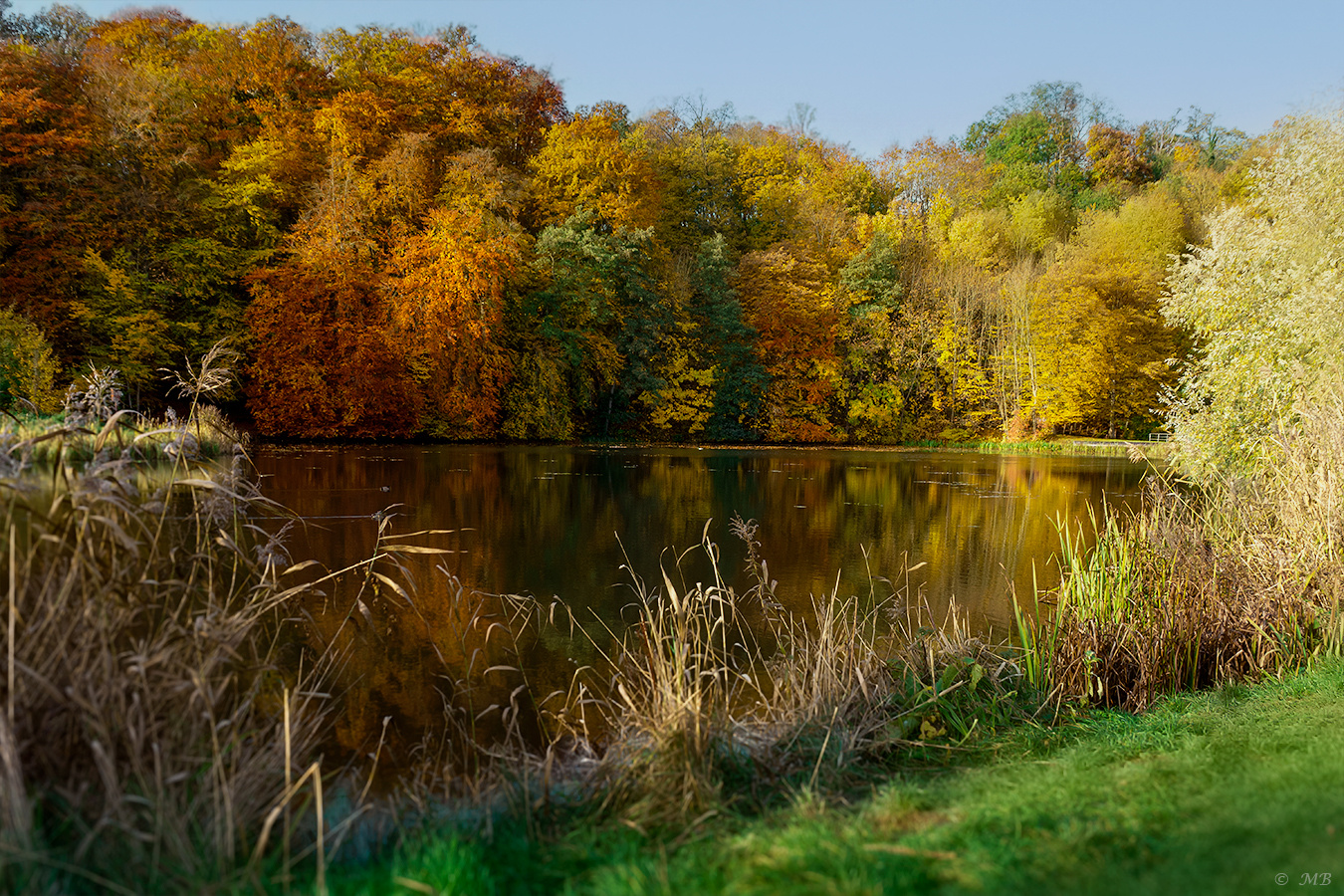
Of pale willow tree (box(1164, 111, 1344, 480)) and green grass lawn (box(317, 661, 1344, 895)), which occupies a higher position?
pale willow tree (box(1164, 111, 1344, 480))

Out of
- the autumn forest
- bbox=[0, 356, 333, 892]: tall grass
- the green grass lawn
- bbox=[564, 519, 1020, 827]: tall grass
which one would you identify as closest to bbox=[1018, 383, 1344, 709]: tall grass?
bbox=[564, 519, 1020, 827]: tall grass

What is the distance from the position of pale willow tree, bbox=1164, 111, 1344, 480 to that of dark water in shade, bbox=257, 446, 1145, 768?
1.68m

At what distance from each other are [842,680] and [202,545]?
316 centimetres

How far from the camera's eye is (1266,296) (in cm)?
1211

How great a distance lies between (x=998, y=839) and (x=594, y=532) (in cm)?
933

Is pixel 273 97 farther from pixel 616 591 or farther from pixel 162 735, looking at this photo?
pixel 162 735

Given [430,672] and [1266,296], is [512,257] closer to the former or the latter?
[1266,296]

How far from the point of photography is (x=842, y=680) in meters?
4.45

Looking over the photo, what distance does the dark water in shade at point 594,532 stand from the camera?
247 inches

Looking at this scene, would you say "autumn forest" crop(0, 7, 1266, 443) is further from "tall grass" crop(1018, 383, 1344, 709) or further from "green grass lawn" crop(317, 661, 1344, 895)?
"green grass lawn" crop(317, 661, 1344, 895)

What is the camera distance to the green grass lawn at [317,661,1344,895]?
241cm

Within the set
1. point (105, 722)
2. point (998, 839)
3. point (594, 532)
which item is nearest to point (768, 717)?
point (998, 839)

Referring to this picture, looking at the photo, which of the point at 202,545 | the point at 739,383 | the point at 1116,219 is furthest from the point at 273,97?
the point at 1116,219

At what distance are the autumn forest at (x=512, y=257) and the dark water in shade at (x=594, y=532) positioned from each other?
4.28 m
